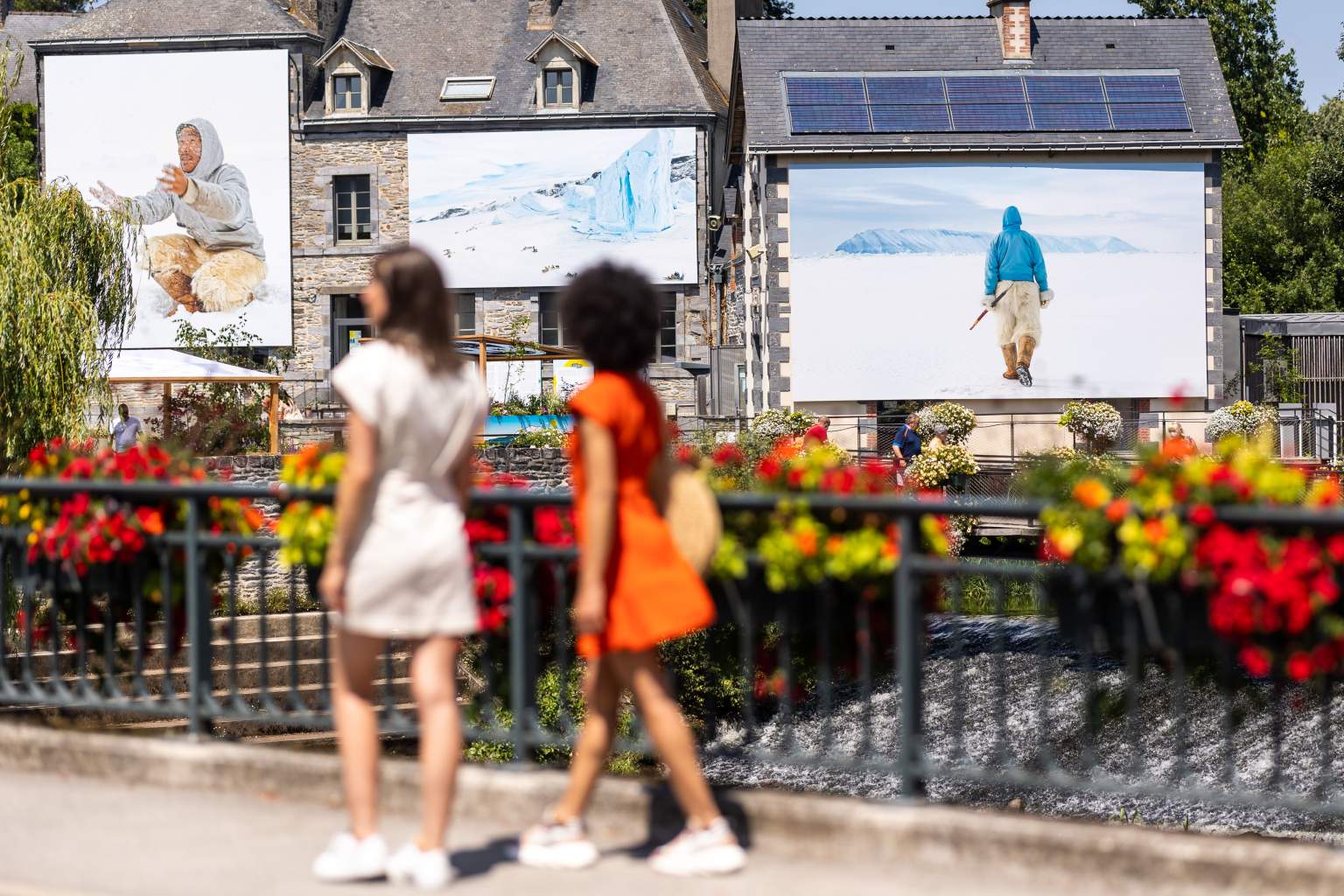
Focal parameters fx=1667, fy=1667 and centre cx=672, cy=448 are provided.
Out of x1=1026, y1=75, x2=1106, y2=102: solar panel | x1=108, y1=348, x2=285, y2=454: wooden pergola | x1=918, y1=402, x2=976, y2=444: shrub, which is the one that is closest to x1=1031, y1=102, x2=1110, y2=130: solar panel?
x1=1026, y1=75, x2=1106, y2=102: solar panel

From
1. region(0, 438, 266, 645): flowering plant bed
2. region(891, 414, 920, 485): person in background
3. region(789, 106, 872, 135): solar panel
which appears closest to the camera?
region(0, 438, 266, 645): flowering plant bed

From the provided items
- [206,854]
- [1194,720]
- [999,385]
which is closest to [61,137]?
[999,385]

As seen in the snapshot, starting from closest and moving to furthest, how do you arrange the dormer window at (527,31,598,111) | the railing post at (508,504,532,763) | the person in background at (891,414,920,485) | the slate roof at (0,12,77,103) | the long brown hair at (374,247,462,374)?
the long brown hair at (374,247,462,374) < the railing post at (508,504,532,763) < the person in background at (891,414,920,485) < the dormer window at (527,31,598,111) < the slate roof at (0,12,77,103)

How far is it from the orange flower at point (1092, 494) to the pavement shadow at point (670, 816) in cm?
134

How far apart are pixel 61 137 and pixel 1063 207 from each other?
83.1ft

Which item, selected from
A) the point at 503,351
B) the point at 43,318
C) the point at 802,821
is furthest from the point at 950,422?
the point at 802,821

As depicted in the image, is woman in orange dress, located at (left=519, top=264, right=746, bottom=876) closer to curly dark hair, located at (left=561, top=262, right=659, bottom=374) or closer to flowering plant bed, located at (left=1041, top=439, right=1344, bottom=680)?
curly dark hair, located at (left=561, top=262, right=659, bottom=374)

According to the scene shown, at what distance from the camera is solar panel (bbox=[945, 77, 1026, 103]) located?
112 ft

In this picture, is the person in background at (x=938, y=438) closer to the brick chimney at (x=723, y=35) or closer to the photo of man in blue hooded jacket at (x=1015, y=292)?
the photo of man in blue hooded jacket at (x=1015, y=292)

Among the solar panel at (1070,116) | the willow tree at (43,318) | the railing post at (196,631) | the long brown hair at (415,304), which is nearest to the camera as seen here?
the long brown hair at (415,304)

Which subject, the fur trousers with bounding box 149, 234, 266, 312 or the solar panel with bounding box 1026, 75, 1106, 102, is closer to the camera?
the solar panel with bounding box 1026, 75, 1106, 102

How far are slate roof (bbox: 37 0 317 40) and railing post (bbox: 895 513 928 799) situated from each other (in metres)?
40.1

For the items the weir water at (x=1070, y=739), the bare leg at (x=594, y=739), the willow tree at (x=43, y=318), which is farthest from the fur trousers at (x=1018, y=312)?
the bare leg at (x=594, y=739)

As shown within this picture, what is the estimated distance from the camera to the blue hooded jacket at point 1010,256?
1347 inches
